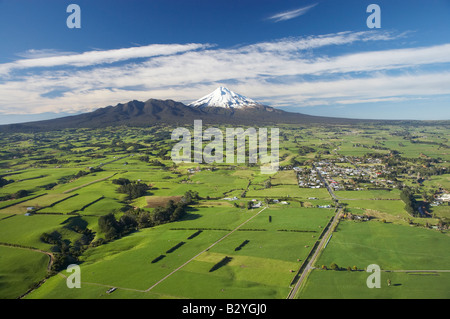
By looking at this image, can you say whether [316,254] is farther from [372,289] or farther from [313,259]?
[372,289]

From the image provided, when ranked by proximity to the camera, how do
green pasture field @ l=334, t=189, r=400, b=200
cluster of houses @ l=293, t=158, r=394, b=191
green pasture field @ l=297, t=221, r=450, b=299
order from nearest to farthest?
green pasture field @ l=297, t=221, r=450, b=299 < green pasture field @ l=334, t=189, r=400, b=200 < cluster of houses @ l=293, t=158, r=394, b=191

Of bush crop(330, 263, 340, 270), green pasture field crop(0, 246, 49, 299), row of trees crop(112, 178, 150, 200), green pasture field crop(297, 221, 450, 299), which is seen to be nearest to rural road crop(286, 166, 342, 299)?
green pasture field crop(297, 221, 450, 299)

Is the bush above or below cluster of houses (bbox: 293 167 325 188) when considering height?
below

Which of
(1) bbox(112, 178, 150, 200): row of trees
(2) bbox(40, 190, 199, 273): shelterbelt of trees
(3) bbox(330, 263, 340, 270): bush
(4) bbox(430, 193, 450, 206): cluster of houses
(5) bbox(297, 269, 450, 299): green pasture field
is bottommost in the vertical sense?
(5) bbox(297, 269, 450, 299): green pasture field

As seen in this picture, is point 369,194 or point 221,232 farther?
point 369,194

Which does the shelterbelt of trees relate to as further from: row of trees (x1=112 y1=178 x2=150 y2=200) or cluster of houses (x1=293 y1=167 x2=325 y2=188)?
cluster of houses (x1=293 y1=167 x2=325 y2=188)

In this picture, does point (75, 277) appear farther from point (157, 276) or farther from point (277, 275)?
point (277, 275)

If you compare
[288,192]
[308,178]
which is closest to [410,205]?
[288,192]

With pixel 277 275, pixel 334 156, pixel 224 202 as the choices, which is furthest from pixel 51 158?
pixel 334 156

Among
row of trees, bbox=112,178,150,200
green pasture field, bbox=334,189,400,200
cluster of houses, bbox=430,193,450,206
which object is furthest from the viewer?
row of trees, bbox=112,178,150,200

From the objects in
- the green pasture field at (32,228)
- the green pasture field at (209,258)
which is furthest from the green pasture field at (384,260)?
the green pasture field at (32,228)

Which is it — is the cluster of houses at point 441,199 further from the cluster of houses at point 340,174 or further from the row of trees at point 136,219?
the row of trees at point 136,219
